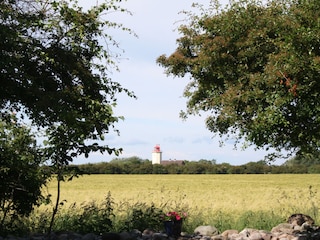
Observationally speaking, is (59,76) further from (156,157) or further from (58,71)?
(156,157)

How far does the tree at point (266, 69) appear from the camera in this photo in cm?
936

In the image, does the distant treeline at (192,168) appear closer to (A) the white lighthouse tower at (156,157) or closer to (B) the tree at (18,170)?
(A) the white lighthouse tower at (156,157)

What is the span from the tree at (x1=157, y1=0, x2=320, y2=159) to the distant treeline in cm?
2776

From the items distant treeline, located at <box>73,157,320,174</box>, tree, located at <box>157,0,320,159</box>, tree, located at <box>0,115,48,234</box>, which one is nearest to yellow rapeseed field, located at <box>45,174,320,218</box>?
tree, located at <box>0,115,48,234</box>

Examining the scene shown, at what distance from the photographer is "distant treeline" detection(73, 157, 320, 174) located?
137 ft

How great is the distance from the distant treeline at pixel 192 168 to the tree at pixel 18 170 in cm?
2906

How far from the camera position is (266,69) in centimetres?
1004

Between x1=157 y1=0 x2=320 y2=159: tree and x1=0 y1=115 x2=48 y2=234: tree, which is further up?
x1=157 y1=0 x2=320 y2=159: tree

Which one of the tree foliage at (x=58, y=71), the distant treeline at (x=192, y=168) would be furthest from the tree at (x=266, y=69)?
the distant treeline at (x=192, y=168)

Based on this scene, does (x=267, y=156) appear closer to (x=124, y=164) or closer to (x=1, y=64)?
(x=1, y=64)

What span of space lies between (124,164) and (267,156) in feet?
105

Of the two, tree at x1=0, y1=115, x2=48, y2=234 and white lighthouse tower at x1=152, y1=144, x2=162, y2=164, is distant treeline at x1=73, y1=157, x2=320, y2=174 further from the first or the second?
tree at x1=0, y1=115, x2=48, y2=234

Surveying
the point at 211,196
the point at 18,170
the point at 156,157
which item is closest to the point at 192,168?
the point at 156,157

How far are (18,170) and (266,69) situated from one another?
216 inches
